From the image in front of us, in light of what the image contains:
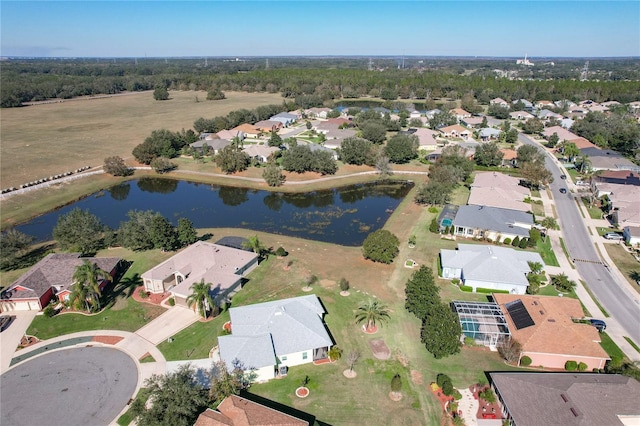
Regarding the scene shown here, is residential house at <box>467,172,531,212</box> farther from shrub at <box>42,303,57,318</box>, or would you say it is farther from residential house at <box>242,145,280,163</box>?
shrub at <box>42,303,57,318</box>

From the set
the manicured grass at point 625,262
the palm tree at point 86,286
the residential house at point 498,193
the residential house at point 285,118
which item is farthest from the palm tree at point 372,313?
the residential house at point 285,118

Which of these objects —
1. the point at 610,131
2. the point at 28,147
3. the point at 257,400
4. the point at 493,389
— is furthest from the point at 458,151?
the point at 28,147

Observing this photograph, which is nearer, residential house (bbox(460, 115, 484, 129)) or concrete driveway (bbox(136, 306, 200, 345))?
concrete driveway (bbox(136, 306, 200, 345))

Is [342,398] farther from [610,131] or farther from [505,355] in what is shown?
[610,131]

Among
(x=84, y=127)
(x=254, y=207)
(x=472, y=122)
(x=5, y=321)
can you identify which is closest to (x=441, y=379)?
(x=5, y=321)

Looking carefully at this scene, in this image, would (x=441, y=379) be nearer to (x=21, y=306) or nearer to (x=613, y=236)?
(x=21, y=306)

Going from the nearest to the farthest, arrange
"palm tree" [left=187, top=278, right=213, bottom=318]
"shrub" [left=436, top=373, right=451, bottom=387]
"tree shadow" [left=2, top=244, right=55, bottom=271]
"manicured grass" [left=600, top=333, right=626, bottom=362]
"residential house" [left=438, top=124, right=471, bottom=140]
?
"shrub" [left=436, top=373, right=451, bottom=387] → "manicured grass" [left=600, top=333, right=626, bottom=362] → "palm tree" [left=187, top=278, right=213, bottom=318] → "tree shadow" [left=2, top=244, right=55, bottom=271] → "residential house" [left=438, top=124, right=471, bottom=140]

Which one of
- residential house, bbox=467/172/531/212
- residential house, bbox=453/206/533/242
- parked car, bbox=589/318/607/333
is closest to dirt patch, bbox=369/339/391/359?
parked car, bbox=589/318/607/333
